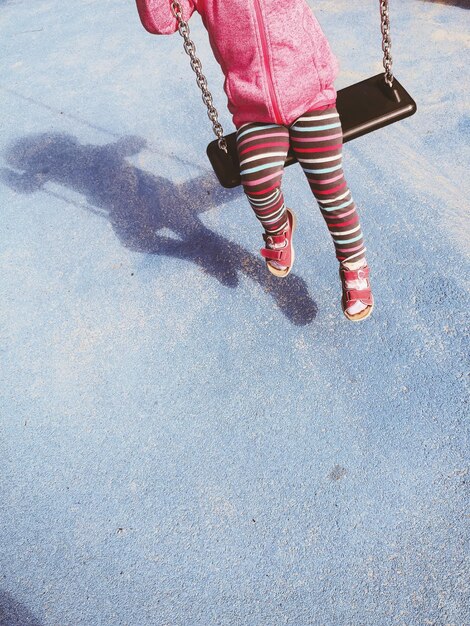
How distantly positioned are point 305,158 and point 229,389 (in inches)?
28.8

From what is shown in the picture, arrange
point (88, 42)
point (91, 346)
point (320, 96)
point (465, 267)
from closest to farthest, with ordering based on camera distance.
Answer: point (320, 96), point (465, 267), point (91, 346), point (88, 42)

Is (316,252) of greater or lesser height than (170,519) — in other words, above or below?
above

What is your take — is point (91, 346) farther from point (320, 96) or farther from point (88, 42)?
point (88, 42)

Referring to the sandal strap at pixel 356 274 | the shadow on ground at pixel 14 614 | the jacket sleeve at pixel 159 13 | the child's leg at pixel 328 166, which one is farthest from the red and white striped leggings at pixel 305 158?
the shadow on ground at pixel 14 614

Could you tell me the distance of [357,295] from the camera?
61.3 inches

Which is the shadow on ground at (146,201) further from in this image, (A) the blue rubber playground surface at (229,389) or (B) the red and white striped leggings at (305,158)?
(B) the red and white striped leggings at (305,158)

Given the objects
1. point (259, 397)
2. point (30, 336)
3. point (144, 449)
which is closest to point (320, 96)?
point (259, 397)

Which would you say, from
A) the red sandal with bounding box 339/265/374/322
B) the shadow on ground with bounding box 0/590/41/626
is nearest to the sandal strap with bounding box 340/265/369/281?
the red sandal with bounding box 339/265/374/322

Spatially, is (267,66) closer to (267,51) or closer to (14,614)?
(267,51)

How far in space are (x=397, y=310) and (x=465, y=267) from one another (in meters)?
0.28

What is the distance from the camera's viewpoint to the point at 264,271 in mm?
1833

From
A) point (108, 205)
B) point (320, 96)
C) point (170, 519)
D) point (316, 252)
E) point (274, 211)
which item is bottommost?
point (170, 519)

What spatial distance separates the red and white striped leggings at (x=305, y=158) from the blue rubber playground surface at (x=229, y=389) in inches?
14.6

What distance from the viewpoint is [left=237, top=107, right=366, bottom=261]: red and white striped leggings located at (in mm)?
1322
